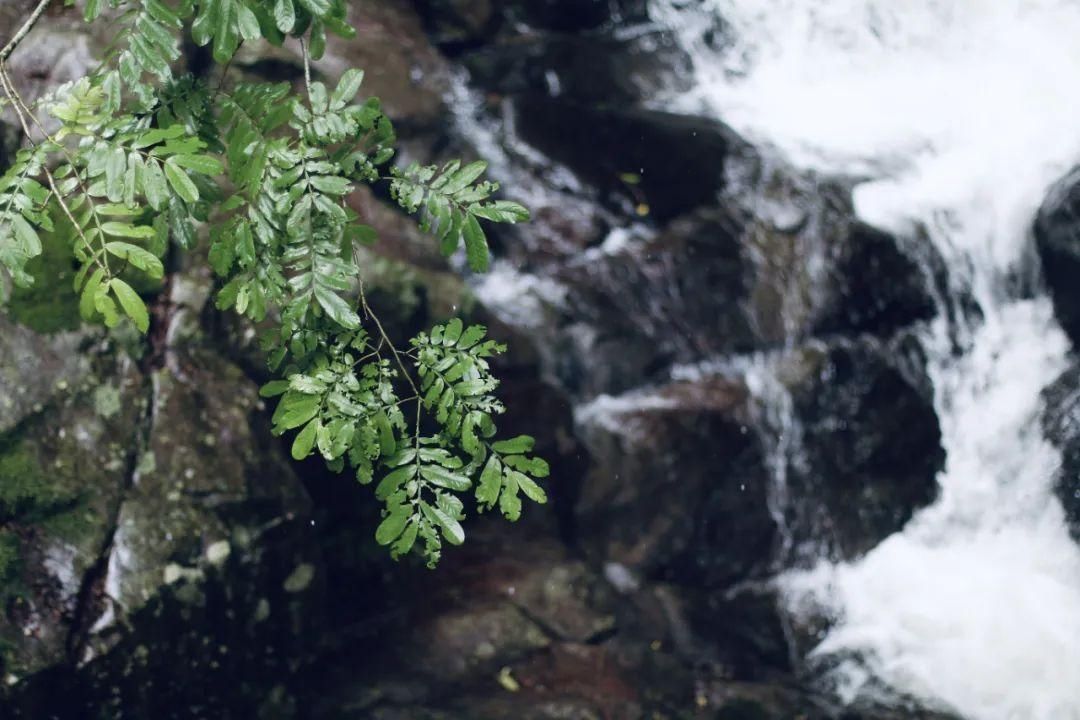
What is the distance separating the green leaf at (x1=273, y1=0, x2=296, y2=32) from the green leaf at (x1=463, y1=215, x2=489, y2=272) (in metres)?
0.52

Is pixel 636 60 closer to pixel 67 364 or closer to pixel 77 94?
pixel 67 364

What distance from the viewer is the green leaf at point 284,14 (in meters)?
1.98

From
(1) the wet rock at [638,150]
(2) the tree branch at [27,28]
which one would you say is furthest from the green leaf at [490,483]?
(1) the wet rock at [638,150]

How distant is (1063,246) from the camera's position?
662 centimetres

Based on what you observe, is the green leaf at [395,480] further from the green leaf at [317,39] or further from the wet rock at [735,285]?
the wet rock at [735,285]

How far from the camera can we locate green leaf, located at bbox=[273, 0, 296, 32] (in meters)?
1.98

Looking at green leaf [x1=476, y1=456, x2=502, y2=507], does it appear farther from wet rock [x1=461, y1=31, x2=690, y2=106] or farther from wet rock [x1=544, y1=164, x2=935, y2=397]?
wet rock [x1=461, y1=31, x2=690, y2=106]

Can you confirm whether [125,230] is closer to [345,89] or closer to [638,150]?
[345,89]

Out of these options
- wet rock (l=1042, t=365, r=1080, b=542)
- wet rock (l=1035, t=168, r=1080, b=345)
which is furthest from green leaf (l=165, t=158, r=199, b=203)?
wet rock (l=1035, t=168, r=1080, b=345)

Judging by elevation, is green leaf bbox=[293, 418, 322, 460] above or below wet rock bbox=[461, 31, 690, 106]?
above

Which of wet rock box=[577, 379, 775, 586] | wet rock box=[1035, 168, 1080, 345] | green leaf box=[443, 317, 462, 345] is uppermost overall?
green leaf box=[443, 317, 462, 345]

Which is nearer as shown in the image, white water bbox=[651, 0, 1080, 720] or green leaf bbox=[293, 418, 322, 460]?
green leaf bbox=[293, 418, 322, 460]

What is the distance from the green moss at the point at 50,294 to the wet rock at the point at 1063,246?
5.83m

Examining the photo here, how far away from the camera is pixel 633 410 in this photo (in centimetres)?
618
